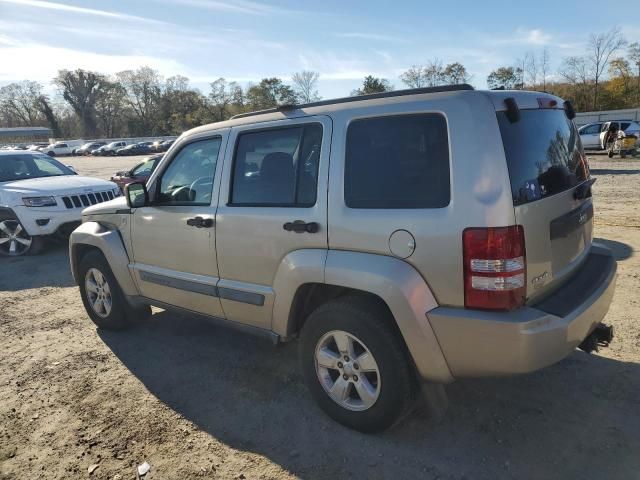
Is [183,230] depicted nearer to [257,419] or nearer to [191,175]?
[191,175]

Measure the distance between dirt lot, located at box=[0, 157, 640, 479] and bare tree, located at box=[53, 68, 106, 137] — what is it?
107 metres

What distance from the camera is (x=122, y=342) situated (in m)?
4.67

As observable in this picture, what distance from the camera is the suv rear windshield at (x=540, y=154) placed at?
2.48 metres

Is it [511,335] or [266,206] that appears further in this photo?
[266,206]

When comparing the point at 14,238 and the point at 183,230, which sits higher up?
the point at 183,230

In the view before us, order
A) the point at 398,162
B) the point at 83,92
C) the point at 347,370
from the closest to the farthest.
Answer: the point at 398,162 → the point at 347,370 → the point at 83,92

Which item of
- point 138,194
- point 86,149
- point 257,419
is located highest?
point 86,149

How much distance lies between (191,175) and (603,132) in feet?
82.9

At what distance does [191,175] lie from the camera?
3.91 metres

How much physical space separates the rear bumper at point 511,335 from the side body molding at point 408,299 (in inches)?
1.9

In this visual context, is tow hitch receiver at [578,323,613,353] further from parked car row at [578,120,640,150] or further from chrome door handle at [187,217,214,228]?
parked car row at [578,120,640,150]

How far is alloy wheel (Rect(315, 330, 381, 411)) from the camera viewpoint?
289cm

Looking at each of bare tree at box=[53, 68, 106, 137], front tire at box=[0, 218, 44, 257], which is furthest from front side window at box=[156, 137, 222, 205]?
bare tree at box=[53, 68, 106, 137]

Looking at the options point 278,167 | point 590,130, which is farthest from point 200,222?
point 590,130
